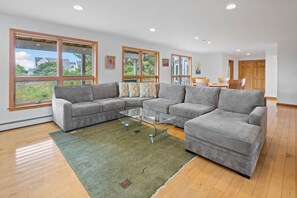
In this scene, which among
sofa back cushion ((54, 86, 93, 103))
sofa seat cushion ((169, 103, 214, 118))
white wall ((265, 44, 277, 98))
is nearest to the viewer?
sofa seat cushion ((169, 103, 214, 118))

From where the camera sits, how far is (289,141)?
2.67 m

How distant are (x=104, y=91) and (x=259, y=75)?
8768 millimetres

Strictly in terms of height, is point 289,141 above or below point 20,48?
below

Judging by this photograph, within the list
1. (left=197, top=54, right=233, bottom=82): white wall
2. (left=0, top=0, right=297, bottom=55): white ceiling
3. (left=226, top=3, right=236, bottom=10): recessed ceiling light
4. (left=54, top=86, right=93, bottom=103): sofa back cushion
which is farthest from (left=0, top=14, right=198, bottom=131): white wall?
(left=197, top=54, right=233, bottom=82): white wall

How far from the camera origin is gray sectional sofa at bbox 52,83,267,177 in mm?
1813

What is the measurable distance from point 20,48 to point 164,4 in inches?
125

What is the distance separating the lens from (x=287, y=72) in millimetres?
5637

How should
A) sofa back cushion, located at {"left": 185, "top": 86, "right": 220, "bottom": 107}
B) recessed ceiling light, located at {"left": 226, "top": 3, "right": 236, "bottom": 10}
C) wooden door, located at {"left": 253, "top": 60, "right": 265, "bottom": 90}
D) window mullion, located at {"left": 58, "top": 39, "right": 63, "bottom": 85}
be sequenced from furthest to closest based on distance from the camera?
1. wooden door, located at {"left": 253, "top": 60, "right": 265, "bottom": 90}
2. window mullion, located at {"left": 58, "top": 39, "right": 63, "bottom": 85}
3. sofa back cushion, located at {"left": 185, "top": 86, "right": 220, "bottom": 107}
4. recessed ceiling light, located at {"left": 226, "top": 3, "right": 236, "bottom": 10}

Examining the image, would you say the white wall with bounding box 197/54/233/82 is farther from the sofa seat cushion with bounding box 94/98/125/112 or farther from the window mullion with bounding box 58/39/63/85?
the window mullion with bounding box 58/39/63/85

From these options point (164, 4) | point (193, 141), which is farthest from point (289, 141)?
point (164, 4)

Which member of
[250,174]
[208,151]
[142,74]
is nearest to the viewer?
[250,174]

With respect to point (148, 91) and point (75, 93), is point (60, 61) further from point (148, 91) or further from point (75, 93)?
point (148, 91)

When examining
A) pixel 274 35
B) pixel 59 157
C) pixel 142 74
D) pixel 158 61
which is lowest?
pixel 59 157

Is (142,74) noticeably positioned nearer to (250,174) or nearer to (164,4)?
(164,4)
